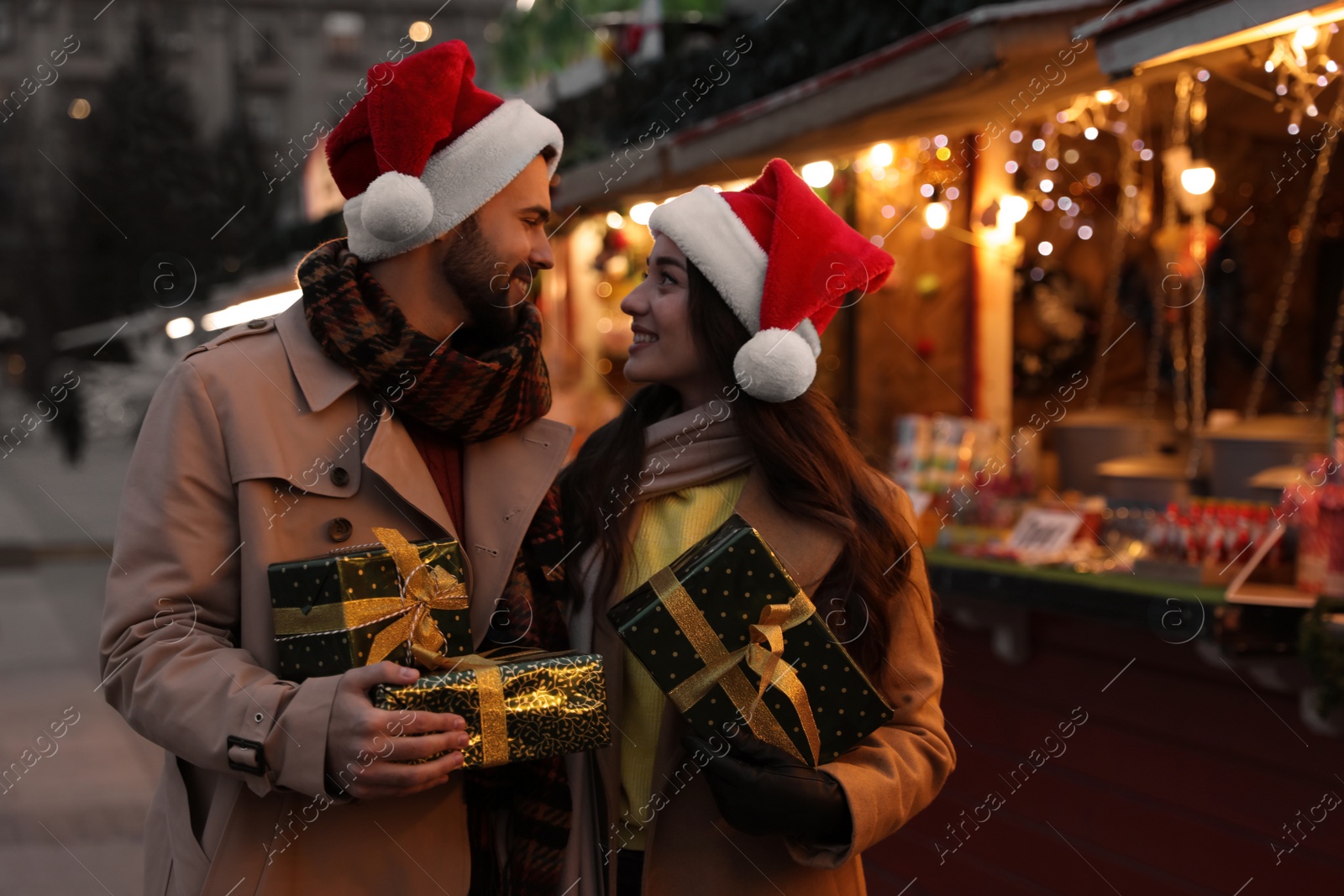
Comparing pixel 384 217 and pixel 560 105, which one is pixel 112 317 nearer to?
pixel 560 105

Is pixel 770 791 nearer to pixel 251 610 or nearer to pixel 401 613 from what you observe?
pixel 401 613

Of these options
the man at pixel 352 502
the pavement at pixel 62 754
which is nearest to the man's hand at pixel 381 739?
the man at pixel 352 502

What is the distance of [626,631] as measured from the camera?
1.78 metres

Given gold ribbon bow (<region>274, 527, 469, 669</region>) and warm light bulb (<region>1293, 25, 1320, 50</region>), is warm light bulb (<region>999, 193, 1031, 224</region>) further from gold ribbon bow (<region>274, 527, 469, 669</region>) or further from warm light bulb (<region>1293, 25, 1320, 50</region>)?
gold ribbon bow (<region>274, 527, 469, 669</region>)

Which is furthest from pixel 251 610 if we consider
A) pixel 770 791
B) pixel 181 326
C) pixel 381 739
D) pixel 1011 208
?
pixel 181 326

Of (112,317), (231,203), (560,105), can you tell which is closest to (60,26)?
(112,317)

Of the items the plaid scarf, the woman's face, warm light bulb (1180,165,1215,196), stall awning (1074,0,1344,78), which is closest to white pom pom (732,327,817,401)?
the woman's face

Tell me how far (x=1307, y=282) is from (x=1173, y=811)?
210 inches

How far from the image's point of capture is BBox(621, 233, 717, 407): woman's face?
2227 mm

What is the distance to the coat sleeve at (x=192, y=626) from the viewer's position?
167cm

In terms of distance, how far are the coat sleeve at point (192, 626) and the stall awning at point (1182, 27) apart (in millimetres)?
2587

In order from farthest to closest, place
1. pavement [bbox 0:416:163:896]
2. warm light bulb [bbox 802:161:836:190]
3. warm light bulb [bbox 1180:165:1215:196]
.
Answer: warm light bulb [bbox 802:161:836:190]
warm light bulb [bbox 1180:165:1215:196]
pavement [bbox 0:416:163:896]

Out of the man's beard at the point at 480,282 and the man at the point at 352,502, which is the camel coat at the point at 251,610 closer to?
the man at the point at 352,502

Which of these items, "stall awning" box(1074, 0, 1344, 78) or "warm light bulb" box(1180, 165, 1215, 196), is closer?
"stall awning" box(1074, 0, 1344, 78)
